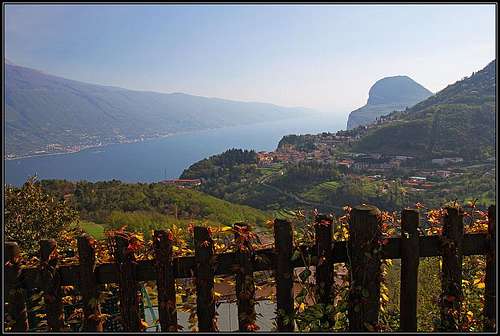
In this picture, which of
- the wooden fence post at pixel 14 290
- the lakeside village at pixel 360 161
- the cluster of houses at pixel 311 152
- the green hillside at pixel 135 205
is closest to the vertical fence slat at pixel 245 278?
the wooden fence post at pixel 14 290

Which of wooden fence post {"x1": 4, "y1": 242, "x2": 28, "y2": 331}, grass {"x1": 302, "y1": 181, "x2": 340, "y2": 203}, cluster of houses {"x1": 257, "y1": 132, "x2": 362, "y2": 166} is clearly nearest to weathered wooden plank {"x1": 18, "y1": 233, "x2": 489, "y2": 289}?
wooden fence post {"x1": 4, "y1": 242, "x2": 28, "y2": 331}

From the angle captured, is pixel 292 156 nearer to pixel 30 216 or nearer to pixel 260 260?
pixel 30 216

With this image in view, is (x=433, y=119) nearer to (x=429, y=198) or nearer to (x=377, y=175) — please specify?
(x=377, y=175)

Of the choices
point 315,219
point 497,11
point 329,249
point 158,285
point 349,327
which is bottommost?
point 349,327

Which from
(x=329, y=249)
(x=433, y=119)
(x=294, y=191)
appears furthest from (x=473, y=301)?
(x=433, y=119)

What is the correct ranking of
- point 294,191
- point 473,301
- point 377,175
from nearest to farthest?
1. point 473,301
2. point 294,191
3. point 377,175

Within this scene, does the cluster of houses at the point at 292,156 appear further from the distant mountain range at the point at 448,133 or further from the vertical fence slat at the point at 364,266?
the vertical fence slat at the point at 364,266
